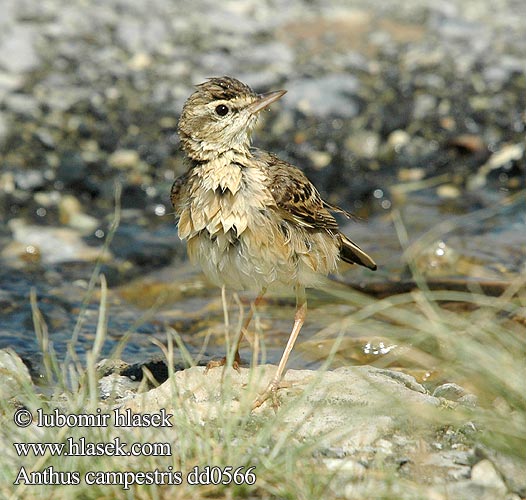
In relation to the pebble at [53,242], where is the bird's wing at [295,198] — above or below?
above

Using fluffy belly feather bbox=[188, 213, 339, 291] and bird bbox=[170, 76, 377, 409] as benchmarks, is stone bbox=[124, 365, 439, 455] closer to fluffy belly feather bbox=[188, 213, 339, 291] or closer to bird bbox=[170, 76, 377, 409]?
bird bbox=[170, 76, 377, 409]

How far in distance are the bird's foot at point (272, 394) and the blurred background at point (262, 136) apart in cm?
173

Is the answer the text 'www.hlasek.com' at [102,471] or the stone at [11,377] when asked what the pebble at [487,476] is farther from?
the stone at [11,377]

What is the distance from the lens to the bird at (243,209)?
5645 millimetres

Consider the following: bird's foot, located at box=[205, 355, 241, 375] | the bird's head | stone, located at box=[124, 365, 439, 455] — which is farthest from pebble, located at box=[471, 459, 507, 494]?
the bird's head

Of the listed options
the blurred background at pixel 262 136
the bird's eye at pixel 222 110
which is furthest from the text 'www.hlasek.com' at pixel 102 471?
the blurred background at pixel 262 136

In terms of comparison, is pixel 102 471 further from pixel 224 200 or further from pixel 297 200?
pixel 297 200

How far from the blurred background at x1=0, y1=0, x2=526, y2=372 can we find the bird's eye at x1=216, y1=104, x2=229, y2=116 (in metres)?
1.79

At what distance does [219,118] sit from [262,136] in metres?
4.56

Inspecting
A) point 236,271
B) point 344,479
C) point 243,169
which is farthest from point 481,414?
point 243,169

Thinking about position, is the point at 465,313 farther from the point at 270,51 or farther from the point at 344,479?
the point at 270,51

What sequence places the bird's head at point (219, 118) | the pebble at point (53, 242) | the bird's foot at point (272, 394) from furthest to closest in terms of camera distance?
→ the pebble at point (53, 242) < the bird's head at point (219, 118) < the bird's foot at point (272, 394)

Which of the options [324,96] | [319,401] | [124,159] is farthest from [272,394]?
[324,96]

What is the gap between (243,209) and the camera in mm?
5648
